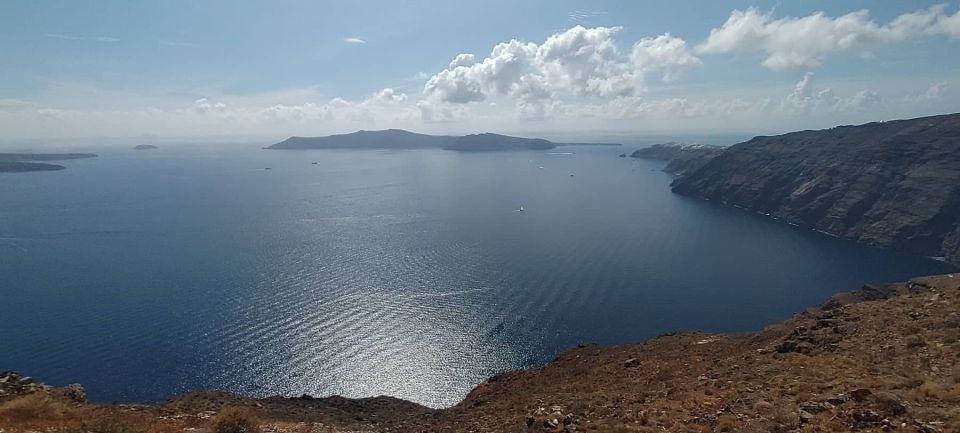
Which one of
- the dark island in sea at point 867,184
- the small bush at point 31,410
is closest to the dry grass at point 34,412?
the small bush at point 31,410

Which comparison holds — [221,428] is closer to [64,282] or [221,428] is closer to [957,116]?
[64,282]

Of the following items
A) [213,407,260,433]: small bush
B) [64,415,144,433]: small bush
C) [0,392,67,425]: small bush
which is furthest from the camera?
[213,407,260,433]: small bush

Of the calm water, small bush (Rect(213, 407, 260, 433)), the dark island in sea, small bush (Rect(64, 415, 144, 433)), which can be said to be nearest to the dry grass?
small bush (Rect(64, 415, 144, 433))

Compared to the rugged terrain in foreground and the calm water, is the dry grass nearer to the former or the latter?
the rugged terrain in foreground

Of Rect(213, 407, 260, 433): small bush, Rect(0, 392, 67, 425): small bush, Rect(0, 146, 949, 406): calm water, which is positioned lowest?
Rect(0, 146, 949, 406): calm water

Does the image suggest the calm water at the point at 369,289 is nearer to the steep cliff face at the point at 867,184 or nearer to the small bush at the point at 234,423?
the steep cliff face at the point at 867,184
